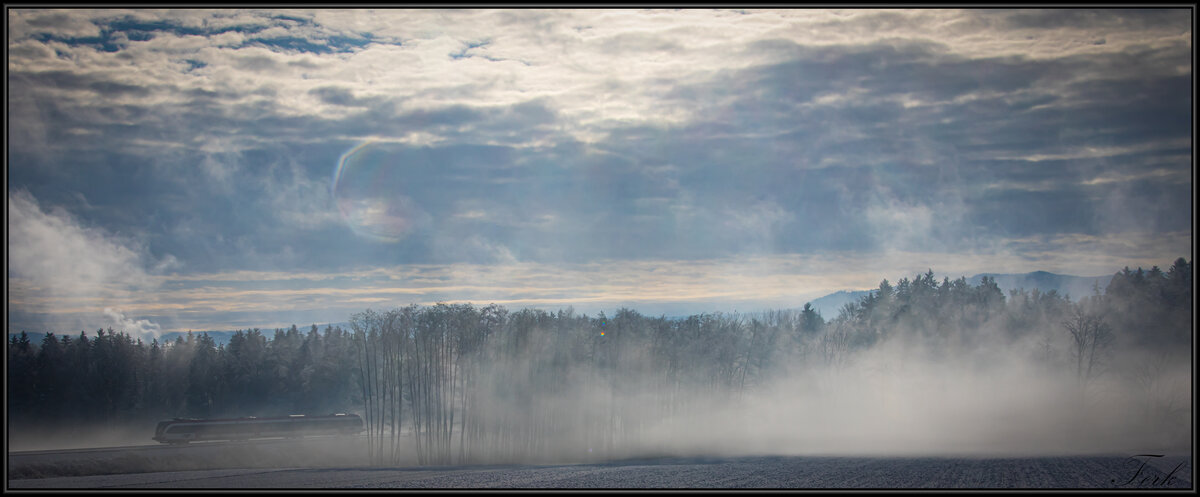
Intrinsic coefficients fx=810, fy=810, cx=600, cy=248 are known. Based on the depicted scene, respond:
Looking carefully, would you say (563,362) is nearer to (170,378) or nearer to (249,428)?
(249,428)

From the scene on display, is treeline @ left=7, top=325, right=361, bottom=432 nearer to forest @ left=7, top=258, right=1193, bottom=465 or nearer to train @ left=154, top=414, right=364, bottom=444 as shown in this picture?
forest @ left=7, top=258, right=1193, bottom=465

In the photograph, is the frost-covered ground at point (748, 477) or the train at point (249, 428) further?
the train at point (249, 428)

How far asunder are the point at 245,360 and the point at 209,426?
28.5 m

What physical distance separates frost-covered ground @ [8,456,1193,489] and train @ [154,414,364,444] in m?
26.4

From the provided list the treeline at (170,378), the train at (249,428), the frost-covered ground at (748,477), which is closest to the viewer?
the frost-covered ground at (748,477)

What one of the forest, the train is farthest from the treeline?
the train

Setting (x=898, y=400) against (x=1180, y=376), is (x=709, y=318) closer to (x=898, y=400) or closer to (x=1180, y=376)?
(x=898, y=400)

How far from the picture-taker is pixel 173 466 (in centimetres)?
6238

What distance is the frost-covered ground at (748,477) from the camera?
4228 centimetres

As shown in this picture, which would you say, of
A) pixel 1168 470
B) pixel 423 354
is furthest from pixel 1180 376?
pixel 423 354

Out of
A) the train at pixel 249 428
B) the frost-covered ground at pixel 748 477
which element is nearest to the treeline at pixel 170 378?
the train at pixel 249 428

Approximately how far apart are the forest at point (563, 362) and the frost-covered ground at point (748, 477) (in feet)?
84.5

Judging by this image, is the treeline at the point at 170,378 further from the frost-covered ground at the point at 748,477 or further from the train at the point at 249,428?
the frost-covered ground at the point at 748,477

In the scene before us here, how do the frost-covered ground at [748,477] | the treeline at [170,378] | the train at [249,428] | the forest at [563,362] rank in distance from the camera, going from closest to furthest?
the frost-covered ground at [748,477] → the train at [249,428] → the forest at [563,362] → the treeline at [170,378]
